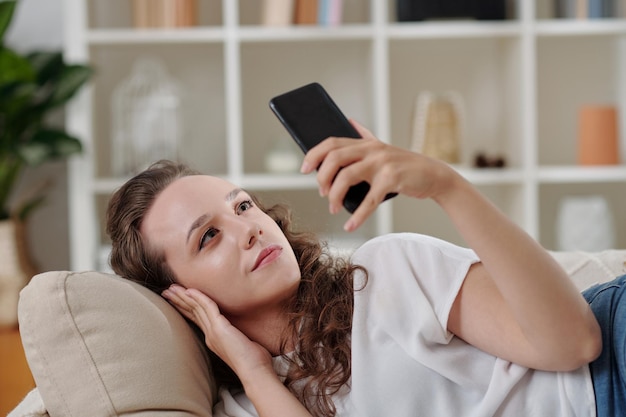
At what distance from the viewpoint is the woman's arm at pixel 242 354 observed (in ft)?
4.09

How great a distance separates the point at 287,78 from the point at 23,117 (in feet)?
3.49

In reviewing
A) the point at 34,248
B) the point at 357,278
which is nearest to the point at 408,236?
the point at 357,278

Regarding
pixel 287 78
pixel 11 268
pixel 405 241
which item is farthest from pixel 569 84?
pixel 405 241

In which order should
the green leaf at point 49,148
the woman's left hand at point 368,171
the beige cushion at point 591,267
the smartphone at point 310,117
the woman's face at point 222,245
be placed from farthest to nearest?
1. the green leaf at point 49,148
2. the beige cushion at point 591,267
3. the woman's face at point 222,245
4. the smartphone at point 310,117
5. the woman's left hand at point 368,171

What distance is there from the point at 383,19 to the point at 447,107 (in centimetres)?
43

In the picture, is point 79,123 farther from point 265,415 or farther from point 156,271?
point 265,415

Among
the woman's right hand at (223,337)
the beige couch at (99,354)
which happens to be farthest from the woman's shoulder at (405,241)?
the beige couch at (99,354)

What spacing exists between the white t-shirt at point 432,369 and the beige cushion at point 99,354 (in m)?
0.26

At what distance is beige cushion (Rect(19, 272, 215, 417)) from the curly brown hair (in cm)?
17

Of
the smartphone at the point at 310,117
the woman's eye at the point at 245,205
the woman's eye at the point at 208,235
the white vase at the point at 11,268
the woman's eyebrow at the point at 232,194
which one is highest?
the smartphone at the point at 310,117

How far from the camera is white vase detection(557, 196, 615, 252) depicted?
127 inches

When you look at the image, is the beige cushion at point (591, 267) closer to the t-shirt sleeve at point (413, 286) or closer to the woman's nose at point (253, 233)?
the t-shirt sleeve at point (413, 286)

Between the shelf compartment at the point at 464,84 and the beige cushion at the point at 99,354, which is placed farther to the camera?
the shelf compartment at the point at 464,84

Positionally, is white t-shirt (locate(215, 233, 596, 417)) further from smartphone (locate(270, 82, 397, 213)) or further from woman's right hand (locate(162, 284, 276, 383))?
smartphone (locate(270, 82, 397, 213))
